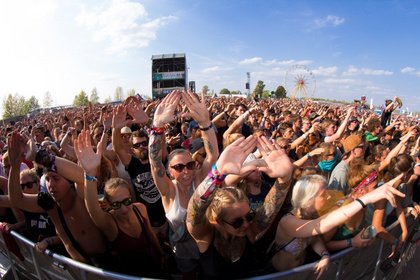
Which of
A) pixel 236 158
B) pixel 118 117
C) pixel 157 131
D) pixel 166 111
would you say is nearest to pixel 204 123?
pixel 166 111

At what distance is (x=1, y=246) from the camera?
3.10 meters

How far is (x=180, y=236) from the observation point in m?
2.22

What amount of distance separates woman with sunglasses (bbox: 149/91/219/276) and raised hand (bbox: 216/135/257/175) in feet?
1.57

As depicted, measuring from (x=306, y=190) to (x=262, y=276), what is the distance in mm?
765

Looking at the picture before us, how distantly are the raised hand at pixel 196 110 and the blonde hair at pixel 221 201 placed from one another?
3.38 ft

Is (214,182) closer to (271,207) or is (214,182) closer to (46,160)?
(271,207)

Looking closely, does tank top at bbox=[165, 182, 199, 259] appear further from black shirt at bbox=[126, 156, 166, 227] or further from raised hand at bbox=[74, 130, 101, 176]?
black shirt at bbox=[126, 156, 166, 227]

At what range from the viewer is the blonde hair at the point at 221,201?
6.30 feet

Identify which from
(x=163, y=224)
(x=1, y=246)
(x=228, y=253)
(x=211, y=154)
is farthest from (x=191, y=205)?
(x=1, y=246)

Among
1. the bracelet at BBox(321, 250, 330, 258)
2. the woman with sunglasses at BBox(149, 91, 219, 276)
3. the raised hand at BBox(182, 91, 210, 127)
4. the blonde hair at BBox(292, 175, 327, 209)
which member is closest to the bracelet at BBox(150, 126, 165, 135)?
the woman with sunglasses at BBox(149, 91, 219, 276)

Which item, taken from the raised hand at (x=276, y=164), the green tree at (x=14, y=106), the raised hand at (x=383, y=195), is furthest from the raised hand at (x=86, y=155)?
the green tree at (x=14, y=106)

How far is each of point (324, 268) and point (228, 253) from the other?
698 mm

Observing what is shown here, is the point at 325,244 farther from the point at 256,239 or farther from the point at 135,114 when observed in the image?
the point at 135,114

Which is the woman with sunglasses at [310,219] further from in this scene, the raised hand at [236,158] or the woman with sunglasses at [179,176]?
the woman with sunglasses at [179,176]
